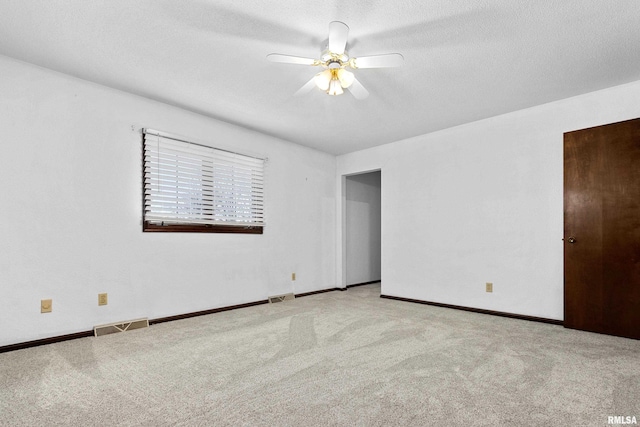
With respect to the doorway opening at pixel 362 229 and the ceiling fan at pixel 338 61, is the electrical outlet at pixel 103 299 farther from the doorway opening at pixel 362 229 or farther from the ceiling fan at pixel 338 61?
the doorway opening at pixel 362 229

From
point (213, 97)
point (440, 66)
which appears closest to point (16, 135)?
point (213, 97)

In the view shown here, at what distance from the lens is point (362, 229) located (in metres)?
6.27

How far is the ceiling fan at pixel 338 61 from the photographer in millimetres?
2066

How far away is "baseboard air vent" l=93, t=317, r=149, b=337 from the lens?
9.72 ft

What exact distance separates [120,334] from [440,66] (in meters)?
3.70

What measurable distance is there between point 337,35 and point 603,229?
9.90 feet

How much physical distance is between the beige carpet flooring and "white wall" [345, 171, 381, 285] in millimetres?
2756

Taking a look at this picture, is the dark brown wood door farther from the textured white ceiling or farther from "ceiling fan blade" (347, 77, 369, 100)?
"ceiling fan blade" (347, 77, 369, 100)

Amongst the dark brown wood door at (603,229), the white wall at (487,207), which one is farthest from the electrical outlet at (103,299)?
the dark brown wood door at (603,229)

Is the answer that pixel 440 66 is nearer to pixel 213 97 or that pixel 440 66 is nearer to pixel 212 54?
pixel 212 54
